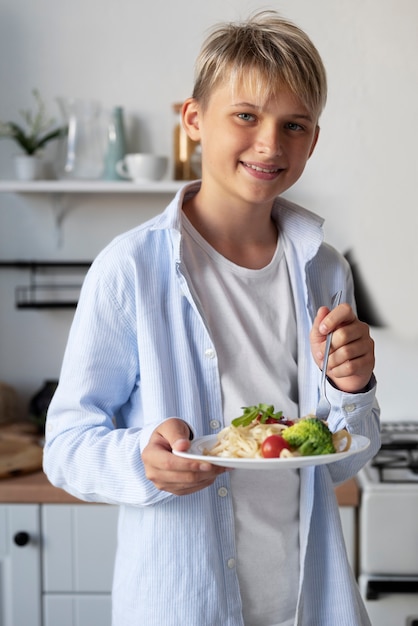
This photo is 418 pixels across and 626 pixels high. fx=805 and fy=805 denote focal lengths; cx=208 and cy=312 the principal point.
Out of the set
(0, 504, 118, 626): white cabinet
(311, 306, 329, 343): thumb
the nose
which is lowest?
(0, 504, 118, 626): white cabinet

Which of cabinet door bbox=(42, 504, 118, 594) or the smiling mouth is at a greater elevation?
the smiling mouth

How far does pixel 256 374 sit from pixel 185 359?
0.10m

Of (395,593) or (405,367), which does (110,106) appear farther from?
(395,593)

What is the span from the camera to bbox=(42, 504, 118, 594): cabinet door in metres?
1.90

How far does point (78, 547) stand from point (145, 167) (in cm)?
101

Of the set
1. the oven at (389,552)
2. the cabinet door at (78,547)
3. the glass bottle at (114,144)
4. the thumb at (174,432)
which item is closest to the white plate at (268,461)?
the thumb at (174,432)

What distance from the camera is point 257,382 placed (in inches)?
42.7

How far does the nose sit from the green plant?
141cm

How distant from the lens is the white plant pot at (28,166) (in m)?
2.27

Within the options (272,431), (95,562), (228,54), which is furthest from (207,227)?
(95,562)

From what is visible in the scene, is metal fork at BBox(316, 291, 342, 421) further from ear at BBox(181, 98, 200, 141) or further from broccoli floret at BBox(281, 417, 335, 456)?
ear at BBox(181, 98, 200, 141)

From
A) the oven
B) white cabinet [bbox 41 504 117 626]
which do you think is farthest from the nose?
white cabinet [bbox 41 504 117 626]

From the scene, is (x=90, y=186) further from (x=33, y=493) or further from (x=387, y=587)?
(x=387, y=587)

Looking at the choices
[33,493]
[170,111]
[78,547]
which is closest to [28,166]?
[170,111]
